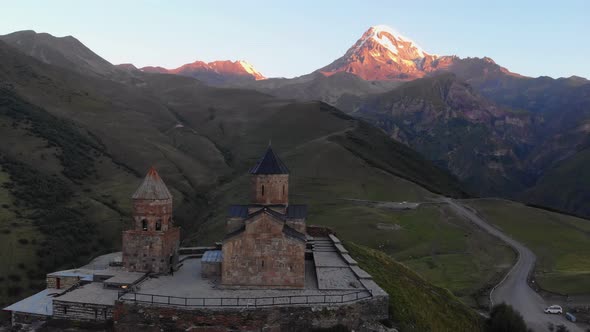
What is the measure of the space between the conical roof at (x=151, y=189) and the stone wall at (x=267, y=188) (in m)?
6.76

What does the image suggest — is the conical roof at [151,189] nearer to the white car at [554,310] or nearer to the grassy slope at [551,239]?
the white car at [554,310]

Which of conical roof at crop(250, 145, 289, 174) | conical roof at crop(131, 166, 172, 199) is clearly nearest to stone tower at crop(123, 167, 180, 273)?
conical roof at crop(131, 166, 172, 199)

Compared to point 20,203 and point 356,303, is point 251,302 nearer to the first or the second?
point 356,303

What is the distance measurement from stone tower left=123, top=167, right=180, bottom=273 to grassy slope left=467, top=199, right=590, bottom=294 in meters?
42.5

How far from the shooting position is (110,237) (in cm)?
7350

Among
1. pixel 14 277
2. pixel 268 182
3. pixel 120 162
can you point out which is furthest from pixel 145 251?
pixel 120 162

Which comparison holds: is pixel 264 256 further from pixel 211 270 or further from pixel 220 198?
pixel 220 198

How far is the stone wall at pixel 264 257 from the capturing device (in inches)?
1203

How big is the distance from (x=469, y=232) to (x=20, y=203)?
222 ft

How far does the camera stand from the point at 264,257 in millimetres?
30656

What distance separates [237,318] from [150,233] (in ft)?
35.4

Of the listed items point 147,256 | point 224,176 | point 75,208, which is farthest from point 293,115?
point 147,256

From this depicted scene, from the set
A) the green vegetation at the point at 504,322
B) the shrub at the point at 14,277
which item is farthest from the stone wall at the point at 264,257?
the shrub at the point at 14,277

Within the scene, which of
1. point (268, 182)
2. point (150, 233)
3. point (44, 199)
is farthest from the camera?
point (44, 199)
